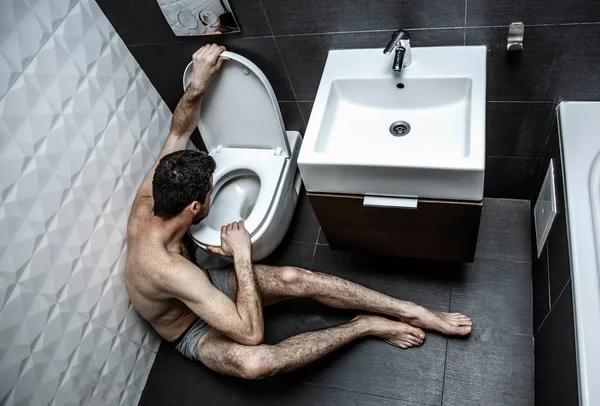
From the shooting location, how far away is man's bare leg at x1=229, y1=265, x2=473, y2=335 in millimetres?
1674

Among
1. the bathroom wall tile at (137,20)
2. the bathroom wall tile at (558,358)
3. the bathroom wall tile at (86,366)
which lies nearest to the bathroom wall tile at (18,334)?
the bathroom wall tile at (86,366)

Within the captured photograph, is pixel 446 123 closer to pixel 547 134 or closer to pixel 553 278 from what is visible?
pixel 547 134

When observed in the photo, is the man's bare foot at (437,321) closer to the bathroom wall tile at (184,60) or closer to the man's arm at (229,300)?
the man's arm at (229,300)

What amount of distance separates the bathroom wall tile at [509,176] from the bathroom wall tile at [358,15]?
62 centimetres

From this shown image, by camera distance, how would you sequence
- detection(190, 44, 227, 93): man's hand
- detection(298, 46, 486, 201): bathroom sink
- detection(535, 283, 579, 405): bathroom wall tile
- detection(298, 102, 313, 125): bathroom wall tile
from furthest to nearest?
detection(298, 102, 313, 125): bathroom wall tile < detection(190, 44, 227, 93): man's hand < detection(298, 46, 486, 201): bathroom sink < detection(535, 283, 579, 405): bathroom wall tile

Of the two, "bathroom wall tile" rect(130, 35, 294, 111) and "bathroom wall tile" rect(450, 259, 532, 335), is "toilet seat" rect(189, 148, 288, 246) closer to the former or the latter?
"bathroom wall tile" rect(130, 35, 294, 111)

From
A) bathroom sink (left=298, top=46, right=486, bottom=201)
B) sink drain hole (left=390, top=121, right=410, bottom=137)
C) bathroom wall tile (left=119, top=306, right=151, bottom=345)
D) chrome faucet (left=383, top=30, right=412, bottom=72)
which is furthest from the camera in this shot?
bathroom wall tile (left=119, top=306, right=151, bottom=345)

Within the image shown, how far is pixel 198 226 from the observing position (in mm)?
1731

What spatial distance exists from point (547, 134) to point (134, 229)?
143cm

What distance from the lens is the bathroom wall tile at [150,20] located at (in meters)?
1.55

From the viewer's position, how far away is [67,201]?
1516 millimetres

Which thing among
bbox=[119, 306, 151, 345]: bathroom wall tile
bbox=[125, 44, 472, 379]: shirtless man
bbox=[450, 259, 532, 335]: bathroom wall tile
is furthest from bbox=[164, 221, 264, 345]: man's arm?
bbox=[450, 259, 532, 335]: bathroom wall tile

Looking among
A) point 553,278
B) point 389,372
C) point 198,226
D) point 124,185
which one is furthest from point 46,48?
point 553,278

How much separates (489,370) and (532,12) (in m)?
1.13
